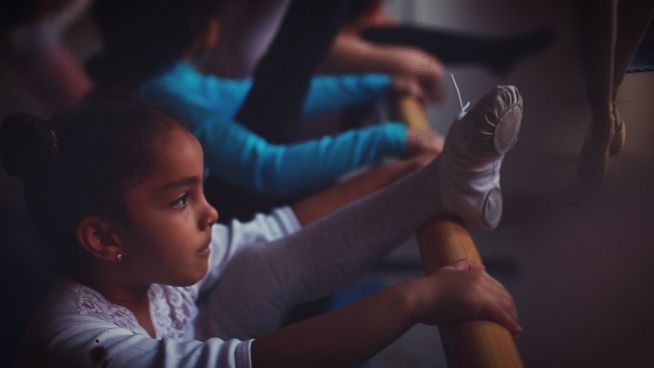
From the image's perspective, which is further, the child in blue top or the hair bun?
the child in blue top

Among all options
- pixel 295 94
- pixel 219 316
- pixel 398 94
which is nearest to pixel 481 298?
pixel 219 316

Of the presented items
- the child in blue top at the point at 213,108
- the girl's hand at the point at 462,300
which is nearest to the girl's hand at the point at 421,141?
the child in blue top at the point at 213,108

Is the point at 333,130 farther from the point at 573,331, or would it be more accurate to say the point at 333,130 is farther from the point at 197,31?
the point at 573,331

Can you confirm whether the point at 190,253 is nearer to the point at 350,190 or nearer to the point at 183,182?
the point at 183,182

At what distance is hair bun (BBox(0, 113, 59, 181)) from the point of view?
0.35m

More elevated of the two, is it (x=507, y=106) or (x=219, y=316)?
(x=507, y=106)

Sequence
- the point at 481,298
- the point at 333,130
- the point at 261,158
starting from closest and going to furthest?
the point at 481,298 < the point at 261,158 < the point at 333,130

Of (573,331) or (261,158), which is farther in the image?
(261,158)

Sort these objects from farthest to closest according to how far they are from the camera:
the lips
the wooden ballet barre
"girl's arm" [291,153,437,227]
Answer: "girl's arm" [291,153,437,227], the lips, the wooden ballet barre

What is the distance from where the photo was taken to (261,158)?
21.5 inches

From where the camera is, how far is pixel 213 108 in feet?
1.89

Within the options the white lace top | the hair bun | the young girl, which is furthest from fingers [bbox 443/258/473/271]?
the hair bun

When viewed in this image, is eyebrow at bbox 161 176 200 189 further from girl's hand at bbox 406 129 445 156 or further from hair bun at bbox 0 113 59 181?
girl's hand at bbox 406 129 445 156

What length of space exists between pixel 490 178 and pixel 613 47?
0.37 ft
